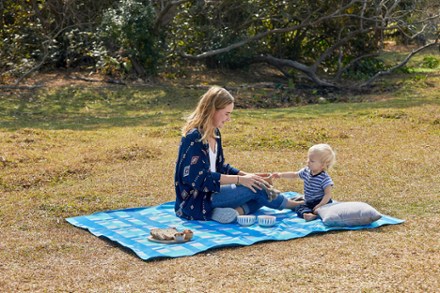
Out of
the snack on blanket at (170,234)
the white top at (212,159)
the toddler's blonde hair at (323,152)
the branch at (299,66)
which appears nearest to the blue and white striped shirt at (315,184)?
the toddler's blonde hair at (323,152)

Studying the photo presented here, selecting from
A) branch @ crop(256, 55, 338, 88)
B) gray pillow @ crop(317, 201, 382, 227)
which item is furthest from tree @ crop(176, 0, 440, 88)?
gray pillow @ crop(317, 201, 382, 227)

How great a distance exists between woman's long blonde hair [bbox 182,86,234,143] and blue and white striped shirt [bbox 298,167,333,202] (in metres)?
0.96

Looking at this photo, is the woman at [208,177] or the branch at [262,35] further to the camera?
the branch at [262,35]

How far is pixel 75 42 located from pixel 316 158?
36.4 ft

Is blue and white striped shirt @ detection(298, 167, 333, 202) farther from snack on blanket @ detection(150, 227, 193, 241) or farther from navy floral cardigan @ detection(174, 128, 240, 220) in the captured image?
snack on blanket @ detection(150, 227, 193, 241)

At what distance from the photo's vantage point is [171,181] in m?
8.62

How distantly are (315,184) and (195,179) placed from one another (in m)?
1.10

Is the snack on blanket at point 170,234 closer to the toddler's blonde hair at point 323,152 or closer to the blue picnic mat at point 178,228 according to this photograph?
the blue picnic mat at point 178,228

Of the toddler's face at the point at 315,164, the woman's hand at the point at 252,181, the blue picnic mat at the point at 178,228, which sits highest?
the toddler's face at the point at 315,164

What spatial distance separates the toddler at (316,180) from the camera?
6.80 meters

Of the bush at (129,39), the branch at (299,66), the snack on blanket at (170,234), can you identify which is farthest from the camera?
the branch at (299,66)

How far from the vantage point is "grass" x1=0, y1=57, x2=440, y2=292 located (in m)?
5.12

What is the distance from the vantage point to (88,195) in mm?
7809

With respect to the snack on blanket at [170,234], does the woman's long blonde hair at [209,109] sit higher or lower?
higher
